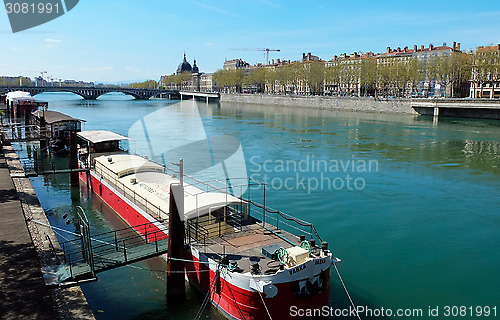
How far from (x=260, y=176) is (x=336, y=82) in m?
102

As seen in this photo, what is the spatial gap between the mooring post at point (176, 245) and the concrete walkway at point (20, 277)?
401cm

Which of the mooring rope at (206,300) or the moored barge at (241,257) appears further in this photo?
the mooring rope at (206,300)

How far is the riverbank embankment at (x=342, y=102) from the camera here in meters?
90.2

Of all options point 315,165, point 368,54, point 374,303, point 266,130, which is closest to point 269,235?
point 374,303

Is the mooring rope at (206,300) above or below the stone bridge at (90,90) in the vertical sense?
below

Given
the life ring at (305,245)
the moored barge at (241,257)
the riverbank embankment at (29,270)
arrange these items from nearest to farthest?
the riverbank embankment at (29,270) → the moored barge at (241,257) → the life ring at (305,245)

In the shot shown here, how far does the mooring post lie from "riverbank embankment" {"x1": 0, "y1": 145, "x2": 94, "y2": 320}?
3.46 meters

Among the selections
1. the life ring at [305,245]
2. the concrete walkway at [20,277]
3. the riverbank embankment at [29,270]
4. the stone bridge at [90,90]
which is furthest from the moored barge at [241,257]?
the stone bridge at [90,90]

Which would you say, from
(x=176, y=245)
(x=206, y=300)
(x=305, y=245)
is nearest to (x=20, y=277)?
(x=176, y=245)

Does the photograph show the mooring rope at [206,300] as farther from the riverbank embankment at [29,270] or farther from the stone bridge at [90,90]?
the stone bridge at [90,90]

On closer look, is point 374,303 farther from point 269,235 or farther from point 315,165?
point 315,165

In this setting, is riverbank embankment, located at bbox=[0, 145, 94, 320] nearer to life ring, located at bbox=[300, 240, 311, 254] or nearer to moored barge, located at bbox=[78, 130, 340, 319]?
moored barge, located at bbox=[78, 130, 340, 319]

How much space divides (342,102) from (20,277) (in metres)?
98.8

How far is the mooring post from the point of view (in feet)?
44.2
